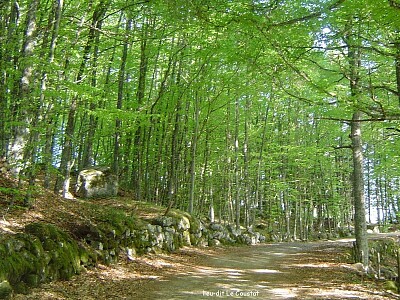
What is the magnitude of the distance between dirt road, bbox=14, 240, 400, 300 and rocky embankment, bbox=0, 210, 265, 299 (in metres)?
0.25

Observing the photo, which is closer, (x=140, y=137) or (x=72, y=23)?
(x=72, y=23)

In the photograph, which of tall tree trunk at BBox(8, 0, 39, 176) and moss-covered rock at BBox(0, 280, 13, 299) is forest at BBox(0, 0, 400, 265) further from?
moss-covered rock at BBox(0, 280, 13, 299)

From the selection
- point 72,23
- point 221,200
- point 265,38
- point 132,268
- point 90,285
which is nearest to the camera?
point 265,38

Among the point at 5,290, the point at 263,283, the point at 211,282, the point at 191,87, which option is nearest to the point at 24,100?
the point at 5,290

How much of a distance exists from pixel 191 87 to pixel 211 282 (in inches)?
337

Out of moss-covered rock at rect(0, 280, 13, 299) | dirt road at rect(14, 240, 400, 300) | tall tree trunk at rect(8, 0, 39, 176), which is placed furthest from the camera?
tall tree trunk at rect(8, 0, 39, 176)

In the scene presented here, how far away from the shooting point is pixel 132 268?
8250 mm

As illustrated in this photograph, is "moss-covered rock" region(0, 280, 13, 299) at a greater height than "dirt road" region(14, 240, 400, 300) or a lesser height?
greater

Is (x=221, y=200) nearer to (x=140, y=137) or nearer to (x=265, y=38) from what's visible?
(x=140, y=137)

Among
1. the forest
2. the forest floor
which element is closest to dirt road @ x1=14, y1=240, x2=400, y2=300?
the forest floor

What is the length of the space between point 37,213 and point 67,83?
2984 mm

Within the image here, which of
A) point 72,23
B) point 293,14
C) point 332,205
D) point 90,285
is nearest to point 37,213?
point 90,285

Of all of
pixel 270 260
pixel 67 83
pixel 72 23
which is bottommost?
pixel 270 260

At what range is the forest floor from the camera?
6180 millimetres
